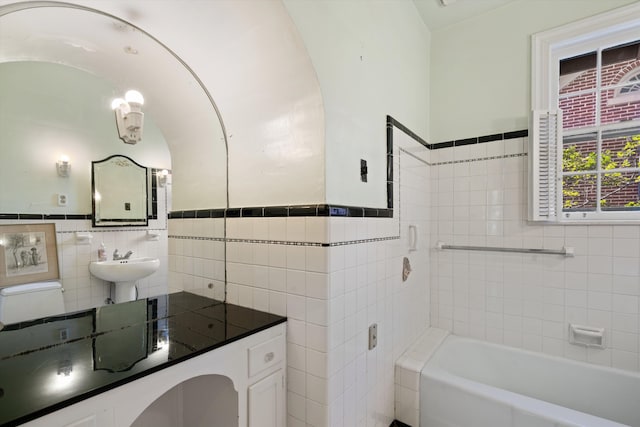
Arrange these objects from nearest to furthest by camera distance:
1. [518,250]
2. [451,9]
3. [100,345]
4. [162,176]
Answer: [100,345]
[162,176]
[518,250]
[451,9]

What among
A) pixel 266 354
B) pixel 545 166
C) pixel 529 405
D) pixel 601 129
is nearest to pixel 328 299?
pixel 266 354

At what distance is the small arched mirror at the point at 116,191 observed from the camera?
1.37 metres

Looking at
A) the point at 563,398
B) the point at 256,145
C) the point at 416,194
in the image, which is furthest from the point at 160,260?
the point at 563,398

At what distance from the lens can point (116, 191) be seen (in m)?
1.42

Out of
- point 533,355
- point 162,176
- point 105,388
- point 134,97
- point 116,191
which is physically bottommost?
point 533,355

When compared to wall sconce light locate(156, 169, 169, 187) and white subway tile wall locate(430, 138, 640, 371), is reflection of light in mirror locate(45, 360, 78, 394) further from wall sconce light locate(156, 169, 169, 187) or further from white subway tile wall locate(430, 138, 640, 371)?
white subway tile wall locate(430, 138, 640, 371)

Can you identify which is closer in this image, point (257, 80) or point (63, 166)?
point (63, 166)

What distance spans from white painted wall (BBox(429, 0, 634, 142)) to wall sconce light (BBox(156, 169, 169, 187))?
206 centimetres

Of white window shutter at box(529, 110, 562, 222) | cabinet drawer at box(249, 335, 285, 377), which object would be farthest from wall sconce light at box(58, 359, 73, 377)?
white window shutter at box(529, 110, 562, 222)

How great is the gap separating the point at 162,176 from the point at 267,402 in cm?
132

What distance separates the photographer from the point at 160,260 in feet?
5.66

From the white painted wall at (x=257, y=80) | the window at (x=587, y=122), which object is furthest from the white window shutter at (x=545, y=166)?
the white painted wall at (x=257, y=80)

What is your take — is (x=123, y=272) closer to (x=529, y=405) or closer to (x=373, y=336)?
(x=373, y=336)

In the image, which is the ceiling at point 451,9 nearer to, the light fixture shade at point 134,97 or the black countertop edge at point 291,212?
the black countertop edge at point 291,212
